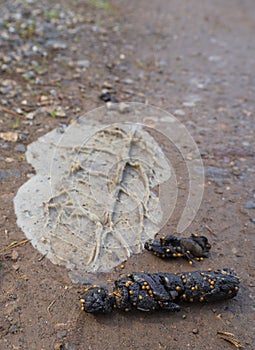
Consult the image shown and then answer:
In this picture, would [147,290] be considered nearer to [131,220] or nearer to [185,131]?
[131,220]

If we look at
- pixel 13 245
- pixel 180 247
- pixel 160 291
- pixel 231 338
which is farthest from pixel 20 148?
pixel 231 338

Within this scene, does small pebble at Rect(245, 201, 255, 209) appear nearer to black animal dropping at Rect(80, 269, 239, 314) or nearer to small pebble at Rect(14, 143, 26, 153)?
black animal dropping at Rect(80, 269, 239, 314)

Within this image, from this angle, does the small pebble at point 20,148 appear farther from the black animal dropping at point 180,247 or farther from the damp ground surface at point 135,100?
the black animal dropping at point 180,247

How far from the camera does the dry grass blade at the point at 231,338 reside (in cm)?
229

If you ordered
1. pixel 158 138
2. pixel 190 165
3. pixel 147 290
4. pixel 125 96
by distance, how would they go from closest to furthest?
pixel 147 290 → pixel 190 165 → pixel 158 138 → pixel 125 96

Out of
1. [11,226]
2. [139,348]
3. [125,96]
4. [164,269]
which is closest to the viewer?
[139,348]

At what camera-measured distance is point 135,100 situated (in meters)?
4.35

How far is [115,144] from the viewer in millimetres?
3646

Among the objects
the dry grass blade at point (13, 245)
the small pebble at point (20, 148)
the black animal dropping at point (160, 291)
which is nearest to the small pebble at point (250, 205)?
the black animal dropping at point (160, 291)

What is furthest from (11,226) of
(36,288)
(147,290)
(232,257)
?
(232,257)

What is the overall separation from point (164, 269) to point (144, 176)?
889 mm

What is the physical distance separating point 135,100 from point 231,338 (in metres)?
2.62

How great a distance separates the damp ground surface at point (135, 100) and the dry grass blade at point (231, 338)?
0.02 metres

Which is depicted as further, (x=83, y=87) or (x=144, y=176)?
(x=83, y=87)
